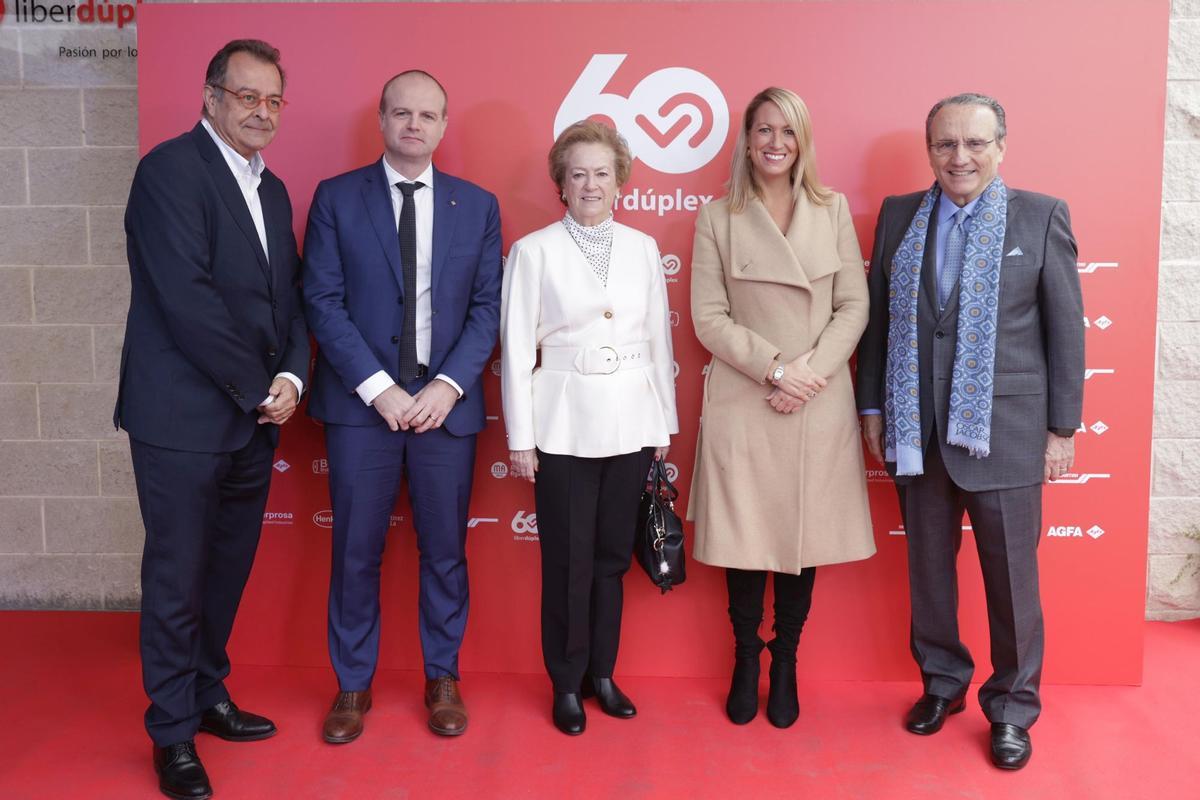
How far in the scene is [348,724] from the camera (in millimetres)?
2723

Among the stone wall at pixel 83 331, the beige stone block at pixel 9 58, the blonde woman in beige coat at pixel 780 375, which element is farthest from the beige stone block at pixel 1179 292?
the beige stone block at pixel 9 58

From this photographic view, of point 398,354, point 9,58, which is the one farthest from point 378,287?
point 9,58

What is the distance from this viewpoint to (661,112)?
2.99 metres

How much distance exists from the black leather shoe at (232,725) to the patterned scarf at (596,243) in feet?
5.44

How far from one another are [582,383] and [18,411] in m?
2.47

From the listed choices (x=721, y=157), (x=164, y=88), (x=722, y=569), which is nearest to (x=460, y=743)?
(x=722, y=569)

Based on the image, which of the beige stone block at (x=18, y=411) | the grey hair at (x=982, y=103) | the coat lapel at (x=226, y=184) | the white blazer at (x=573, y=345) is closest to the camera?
the coat lapel at (x=226, y=184)

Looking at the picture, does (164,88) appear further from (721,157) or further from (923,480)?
(923,480)

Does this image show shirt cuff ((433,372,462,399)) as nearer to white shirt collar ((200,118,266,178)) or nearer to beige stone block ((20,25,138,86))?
white shirt collar ((200,118,266,178))

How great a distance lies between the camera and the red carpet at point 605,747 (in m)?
2.47

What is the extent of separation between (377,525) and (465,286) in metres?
0.77

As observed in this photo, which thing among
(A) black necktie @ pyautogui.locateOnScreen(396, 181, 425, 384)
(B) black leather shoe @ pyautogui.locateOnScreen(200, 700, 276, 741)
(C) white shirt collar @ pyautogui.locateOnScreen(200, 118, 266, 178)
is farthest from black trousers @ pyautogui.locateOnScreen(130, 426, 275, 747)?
(C) white shirt collar @ pyautogui.locateOnScreen(200, 118, 266, 178)

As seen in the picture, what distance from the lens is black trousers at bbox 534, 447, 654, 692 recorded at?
270 cm

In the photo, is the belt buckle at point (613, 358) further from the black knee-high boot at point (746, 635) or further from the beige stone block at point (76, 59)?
the beige stone block at point (76, 59)
